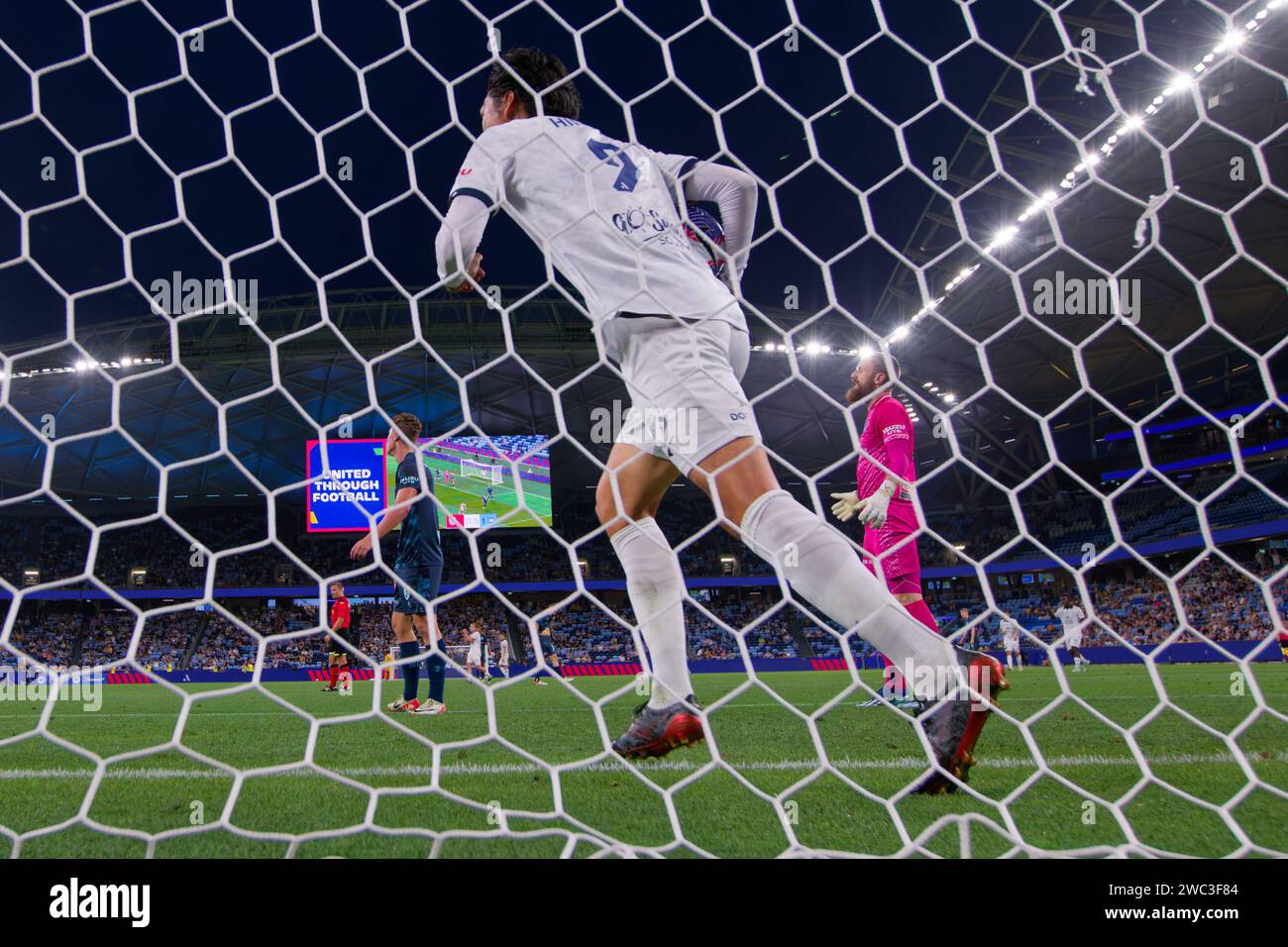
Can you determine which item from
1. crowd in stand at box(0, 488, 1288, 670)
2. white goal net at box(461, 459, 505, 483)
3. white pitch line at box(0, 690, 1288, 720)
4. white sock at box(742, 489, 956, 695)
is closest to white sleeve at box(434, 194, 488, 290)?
white sock at box(742, 489, 956, 695)

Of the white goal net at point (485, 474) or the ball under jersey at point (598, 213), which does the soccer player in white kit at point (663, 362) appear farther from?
the white goal net at point (485, 474)

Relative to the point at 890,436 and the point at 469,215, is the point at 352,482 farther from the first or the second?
the point at 469,215

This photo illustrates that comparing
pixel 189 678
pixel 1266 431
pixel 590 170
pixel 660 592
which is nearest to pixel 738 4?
pixel 590 170

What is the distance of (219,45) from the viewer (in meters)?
6.44

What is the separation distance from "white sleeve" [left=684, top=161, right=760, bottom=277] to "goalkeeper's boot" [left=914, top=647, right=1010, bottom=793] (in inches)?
48.5

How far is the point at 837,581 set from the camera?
1.69 metres

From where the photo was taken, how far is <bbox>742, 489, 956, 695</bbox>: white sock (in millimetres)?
1665

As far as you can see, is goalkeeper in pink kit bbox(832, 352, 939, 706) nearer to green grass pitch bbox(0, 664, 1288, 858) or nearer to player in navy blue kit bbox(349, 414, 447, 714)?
green grass pitch bbox(0, 664, 1288, 858)

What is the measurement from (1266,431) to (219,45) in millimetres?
25215

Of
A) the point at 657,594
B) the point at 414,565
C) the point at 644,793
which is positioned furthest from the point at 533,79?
the point at 414,565

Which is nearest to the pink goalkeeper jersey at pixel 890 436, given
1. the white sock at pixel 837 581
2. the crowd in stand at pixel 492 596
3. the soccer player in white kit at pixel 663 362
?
the soccer player in white kit at pixel 663 362

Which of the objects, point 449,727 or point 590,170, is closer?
point 590,170

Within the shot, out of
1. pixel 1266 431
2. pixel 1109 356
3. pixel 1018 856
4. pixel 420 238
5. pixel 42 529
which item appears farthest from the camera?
pixel 42 529

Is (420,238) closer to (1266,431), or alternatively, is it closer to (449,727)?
(449,727)
